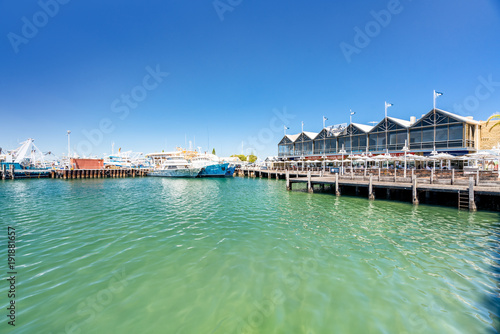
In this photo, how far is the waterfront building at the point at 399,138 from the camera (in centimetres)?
3219

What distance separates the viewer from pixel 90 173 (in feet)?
202

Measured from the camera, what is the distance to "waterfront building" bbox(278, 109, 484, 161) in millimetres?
32188

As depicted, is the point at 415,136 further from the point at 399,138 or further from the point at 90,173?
the point at 90,173

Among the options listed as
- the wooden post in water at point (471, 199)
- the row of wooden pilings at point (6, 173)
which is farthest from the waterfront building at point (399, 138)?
the row of wooden pilings at point (6, 173)

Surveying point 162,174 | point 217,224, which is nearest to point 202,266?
point 217,224

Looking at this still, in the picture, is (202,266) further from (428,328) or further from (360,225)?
(360,225)

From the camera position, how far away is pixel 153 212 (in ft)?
52.4

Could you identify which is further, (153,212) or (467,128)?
(467,128)

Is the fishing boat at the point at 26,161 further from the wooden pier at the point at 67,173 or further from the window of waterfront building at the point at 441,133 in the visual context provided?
the window of waterfront building at the point at 441,133

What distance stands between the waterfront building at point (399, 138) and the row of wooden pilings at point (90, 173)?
50.0 m

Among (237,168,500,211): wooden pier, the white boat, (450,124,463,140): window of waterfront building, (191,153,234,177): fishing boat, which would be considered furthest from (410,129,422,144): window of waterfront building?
the white boat

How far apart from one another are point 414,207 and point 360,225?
8.09m

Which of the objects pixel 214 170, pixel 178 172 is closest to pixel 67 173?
pixel 178 172

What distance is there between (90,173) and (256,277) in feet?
231
